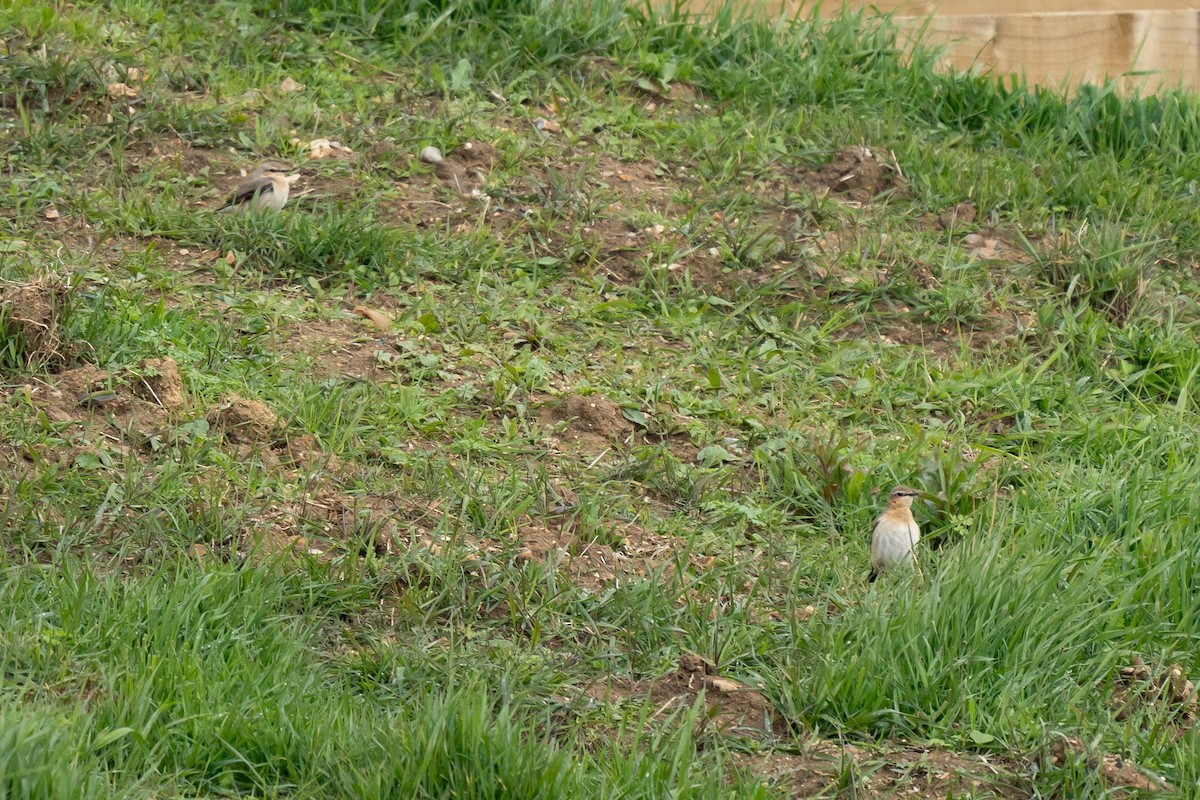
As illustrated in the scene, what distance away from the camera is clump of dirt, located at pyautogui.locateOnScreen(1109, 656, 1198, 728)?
152 inches

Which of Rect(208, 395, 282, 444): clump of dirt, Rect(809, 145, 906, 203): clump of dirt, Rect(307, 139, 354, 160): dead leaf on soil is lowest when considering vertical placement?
Rect(809, 145, 906, 203): clump of dirt

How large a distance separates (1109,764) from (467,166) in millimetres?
4142

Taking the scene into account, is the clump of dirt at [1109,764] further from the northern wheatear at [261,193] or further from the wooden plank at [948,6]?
the wooden plank at [948,6]

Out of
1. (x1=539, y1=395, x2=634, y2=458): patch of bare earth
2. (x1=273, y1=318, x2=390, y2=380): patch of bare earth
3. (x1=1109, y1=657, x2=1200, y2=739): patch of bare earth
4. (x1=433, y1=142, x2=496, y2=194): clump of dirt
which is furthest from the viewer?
(x1=433, y1=142, x2=496, y2=194): clump of dirt

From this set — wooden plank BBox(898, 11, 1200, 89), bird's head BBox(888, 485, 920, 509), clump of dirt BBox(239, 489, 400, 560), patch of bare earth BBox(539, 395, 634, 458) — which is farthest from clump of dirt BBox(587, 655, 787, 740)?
wooden plank BBox(898, 11, 1200, 89)

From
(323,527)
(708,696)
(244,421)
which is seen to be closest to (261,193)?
(244,421)

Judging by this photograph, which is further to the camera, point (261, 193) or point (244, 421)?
point (261, 193)

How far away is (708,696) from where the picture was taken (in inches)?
150

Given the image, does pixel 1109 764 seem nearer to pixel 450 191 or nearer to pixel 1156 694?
pixel 1156 694

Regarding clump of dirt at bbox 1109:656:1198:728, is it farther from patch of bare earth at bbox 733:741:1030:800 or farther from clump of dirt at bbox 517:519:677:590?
clump of dirt at bbox 517:519:677:590

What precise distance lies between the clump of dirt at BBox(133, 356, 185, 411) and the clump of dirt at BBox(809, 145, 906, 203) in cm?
341

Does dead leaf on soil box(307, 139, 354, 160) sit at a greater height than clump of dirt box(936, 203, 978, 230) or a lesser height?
greater

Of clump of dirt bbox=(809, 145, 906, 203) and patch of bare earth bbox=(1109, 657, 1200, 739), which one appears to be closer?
patch of bare earth bbox=(1109, 657, 1200, 739)

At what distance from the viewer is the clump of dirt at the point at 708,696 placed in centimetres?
370
